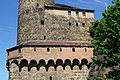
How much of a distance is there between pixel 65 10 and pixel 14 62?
11.3m

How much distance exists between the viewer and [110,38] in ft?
76.5

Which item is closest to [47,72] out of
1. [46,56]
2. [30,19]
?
[46,56]

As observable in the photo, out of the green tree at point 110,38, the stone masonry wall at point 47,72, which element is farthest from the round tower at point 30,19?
the green tree at point 110,38

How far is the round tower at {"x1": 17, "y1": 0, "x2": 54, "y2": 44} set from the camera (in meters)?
39.1

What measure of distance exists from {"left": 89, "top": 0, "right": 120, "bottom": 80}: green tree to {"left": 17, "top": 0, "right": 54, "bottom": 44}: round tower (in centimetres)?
1564

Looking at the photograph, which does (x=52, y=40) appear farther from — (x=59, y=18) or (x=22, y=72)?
(x=22, y=72)

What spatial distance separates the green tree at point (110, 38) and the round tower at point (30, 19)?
15.6 metres

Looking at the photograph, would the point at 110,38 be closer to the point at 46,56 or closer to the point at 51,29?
the point at 46,56

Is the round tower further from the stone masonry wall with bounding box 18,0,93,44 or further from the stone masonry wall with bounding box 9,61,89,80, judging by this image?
the stone masonry wall with bounding box 9,61,89,80

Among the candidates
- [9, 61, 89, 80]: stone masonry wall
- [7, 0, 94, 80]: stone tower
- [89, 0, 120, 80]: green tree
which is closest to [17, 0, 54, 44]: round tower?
[7, 0, 94, 80]: stone tower

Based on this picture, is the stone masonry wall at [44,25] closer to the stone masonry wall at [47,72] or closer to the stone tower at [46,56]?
the stone tower at [46,56]

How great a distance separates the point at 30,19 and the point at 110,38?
60.2ft

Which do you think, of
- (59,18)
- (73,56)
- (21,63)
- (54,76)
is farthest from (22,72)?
(59,18)

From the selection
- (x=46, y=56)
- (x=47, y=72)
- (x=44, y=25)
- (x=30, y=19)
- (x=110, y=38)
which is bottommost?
(x=47, y=72)
